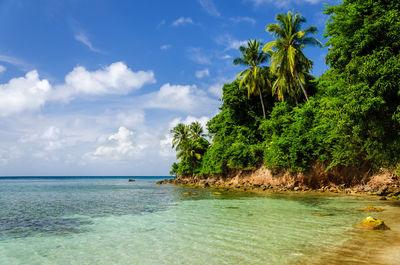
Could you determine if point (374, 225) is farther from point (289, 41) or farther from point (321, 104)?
point (289, 41)

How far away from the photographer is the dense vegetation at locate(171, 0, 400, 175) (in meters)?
10.8

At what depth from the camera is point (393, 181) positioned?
1727 cm

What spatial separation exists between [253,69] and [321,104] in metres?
13.0

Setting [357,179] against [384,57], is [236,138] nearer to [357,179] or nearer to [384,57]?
[357,179]

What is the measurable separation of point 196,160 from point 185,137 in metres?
5.65

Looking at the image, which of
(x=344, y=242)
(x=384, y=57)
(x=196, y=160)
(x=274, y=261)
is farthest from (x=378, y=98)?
(x=196, y=160)

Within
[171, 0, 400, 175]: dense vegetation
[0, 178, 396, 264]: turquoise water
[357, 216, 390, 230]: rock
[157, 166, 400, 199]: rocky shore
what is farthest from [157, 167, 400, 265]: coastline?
[171, 0, 400, 175]: dense vegetation

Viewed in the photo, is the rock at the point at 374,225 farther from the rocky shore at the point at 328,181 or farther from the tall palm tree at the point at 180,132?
the tall palm tree at the point at 180,132

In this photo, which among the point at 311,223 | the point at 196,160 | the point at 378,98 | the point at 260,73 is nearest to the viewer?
the point at 311,223

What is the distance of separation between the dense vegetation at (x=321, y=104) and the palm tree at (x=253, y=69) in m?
0.12

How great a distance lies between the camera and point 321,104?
19453mm

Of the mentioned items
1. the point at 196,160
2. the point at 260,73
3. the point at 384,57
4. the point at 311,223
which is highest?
the point at 260,73

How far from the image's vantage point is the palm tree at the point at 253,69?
3016cm

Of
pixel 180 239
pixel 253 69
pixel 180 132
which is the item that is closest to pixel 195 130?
pixel 180 132
